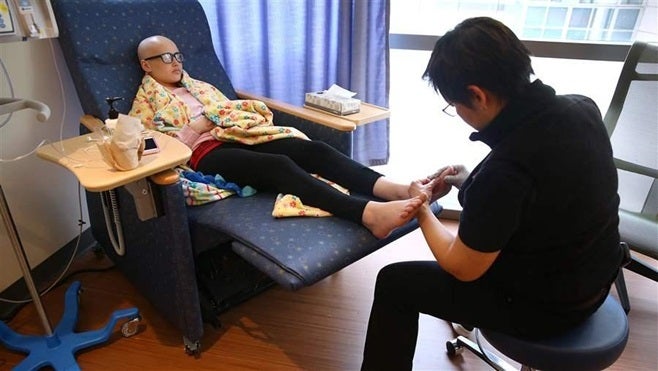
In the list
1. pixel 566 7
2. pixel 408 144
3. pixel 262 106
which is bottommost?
pixel 408 144

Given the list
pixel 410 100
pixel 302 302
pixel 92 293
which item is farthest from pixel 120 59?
pixel 410 100

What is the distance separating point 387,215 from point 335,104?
583 millimetres

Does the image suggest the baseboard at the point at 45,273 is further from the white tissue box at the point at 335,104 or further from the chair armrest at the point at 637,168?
the chair armrest at the point at 637,168

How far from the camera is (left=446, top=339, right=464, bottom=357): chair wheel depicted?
57.9 inches

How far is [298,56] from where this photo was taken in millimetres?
2025

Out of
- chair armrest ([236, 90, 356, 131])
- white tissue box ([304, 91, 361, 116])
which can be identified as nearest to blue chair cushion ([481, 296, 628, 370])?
chair armrest ([236, 90, 356, 131])

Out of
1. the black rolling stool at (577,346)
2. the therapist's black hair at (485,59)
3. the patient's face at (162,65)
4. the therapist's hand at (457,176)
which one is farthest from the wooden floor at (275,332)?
the therapist's black hair at (485,59)

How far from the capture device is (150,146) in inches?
47.7

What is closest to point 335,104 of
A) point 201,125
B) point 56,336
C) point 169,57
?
point 201,125

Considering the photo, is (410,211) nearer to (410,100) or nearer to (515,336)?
(515,336)

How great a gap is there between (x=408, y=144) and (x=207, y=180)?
1.27 meters

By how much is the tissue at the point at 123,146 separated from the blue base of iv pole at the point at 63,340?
66 cm

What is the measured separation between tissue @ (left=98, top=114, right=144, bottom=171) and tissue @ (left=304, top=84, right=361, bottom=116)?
750mm

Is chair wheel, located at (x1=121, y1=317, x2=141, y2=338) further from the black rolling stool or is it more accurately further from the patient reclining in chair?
the black rolling stool
